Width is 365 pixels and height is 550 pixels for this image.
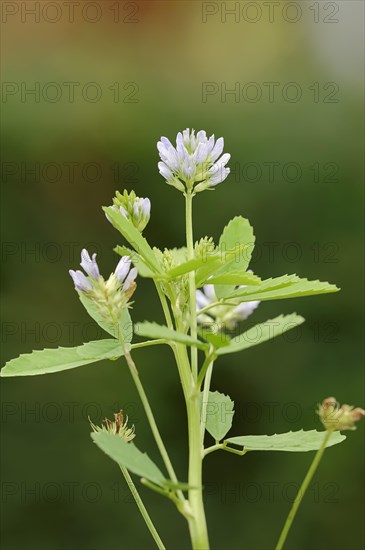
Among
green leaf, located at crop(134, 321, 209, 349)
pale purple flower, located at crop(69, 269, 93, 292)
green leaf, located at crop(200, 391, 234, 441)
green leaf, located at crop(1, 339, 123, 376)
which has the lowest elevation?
green leaf, located at crop(200, 391, 234, 441)

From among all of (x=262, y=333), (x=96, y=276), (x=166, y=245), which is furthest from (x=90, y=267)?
(x=166, y=245)

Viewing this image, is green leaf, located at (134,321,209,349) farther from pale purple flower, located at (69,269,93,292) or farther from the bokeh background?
the bokeh background

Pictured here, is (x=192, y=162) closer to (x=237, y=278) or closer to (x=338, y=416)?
(x=237, y=278)

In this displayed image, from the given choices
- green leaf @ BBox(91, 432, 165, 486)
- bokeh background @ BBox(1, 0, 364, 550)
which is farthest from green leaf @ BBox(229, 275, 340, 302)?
bokeh background @ BBox(1, 0, 364, 550)

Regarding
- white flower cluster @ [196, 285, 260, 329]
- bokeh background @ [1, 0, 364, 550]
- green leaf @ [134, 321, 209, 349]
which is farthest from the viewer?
bokeh background @ [1, 0, 364, 550]

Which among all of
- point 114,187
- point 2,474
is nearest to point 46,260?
point 114,187

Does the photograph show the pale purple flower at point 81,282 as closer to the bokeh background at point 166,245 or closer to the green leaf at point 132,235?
the green leaf at point 132,235

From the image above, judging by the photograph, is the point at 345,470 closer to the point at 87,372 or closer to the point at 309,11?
the point at 87,372
